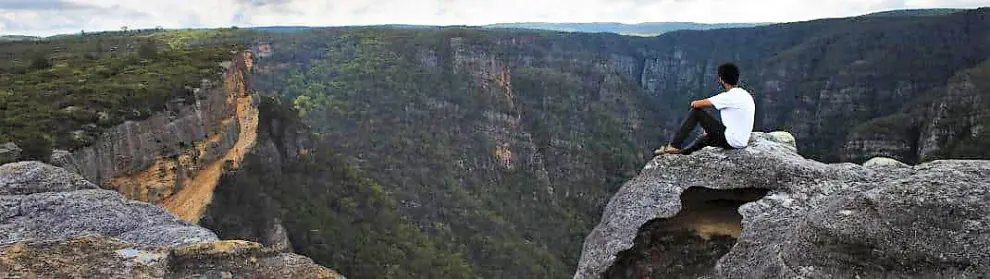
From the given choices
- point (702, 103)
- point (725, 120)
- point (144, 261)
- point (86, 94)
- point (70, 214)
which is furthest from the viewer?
point (86, 94)

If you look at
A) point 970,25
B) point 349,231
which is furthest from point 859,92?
point 349,231

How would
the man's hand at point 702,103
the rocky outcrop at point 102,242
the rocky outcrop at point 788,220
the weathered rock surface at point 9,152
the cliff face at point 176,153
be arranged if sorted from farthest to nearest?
the cliff face at point 176,153 → the weathered rock surface at point 9,152 → the man's hand at point 702,103 → the rocky outcrop at point 102,242 → the rocky outcrop at point 788,220

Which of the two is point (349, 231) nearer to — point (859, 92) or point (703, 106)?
point (703, 106)

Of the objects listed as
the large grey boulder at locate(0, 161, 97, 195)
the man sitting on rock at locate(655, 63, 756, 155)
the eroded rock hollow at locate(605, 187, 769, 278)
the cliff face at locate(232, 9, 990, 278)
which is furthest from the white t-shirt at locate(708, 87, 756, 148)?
the cliff face at locate(232, 9, 990, 278)

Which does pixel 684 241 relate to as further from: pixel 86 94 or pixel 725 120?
pixel 86 94

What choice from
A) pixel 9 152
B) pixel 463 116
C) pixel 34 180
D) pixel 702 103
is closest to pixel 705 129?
pixel 702 103

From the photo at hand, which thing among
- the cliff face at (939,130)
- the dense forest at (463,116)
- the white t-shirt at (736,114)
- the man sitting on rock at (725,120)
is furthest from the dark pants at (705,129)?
the cliff face at (939,130)

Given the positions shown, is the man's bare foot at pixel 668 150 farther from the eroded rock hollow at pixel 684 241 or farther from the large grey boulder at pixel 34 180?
the large grey boulder at pixel 34 180
